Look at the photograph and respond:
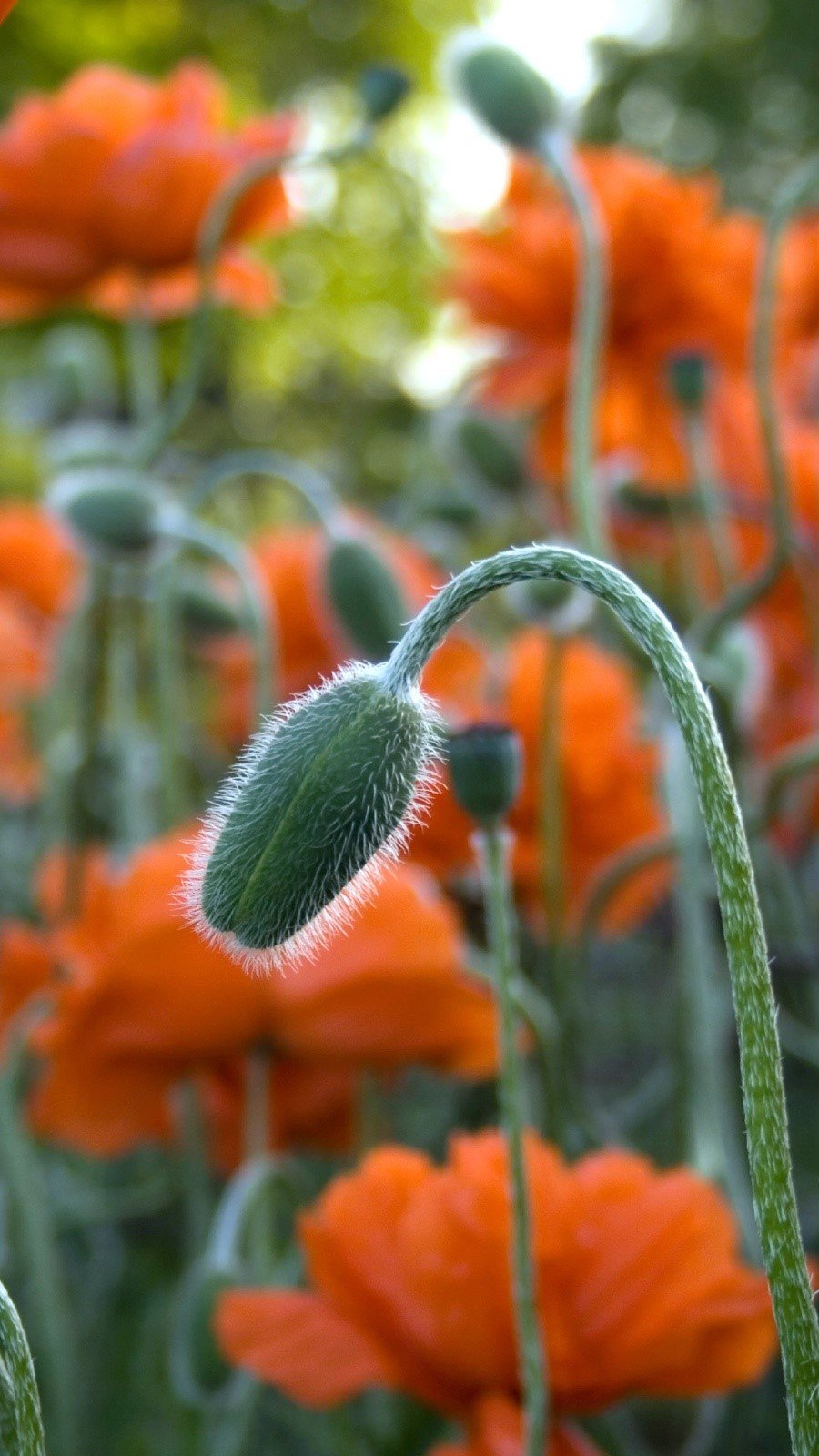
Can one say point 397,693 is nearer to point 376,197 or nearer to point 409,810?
point 409,810

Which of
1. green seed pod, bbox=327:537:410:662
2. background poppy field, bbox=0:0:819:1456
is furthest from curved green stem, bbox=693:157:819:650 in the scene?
green seed pod, bbox=327:537:410:662

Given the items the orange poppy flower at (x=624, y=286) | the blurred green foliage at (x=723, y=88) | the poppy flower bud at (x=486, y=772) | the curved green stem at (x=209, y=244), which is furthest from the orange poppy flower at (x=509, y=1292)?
A: the blurred green foliage at (x=723, y=88)

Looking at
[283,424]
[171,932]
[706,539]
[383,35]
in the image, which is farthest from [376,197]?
[171,932]

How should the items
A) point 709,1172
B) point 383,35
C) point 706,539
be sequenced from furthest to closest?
point 383,35, point 706,539, point 709,1172

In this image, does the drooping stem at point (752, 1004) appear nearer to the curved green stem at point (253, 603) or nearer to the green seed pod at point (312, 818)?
the green seed pod at point (312, 818)

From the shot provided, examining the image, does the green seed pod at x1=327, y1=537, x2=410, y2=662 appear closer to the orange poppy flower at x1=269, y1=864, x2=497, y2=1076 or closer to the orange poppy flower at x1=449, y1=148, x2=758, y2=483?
the orange poppy flower at x1=269, y1=864, x2=497, y2=1076

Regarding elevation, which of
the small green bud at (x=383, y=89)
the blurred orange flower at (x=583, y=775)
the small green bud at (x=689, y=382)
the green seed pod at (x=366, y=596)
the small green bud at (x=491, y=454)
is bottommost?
the blurred orange flower at (x=583, y=775)
